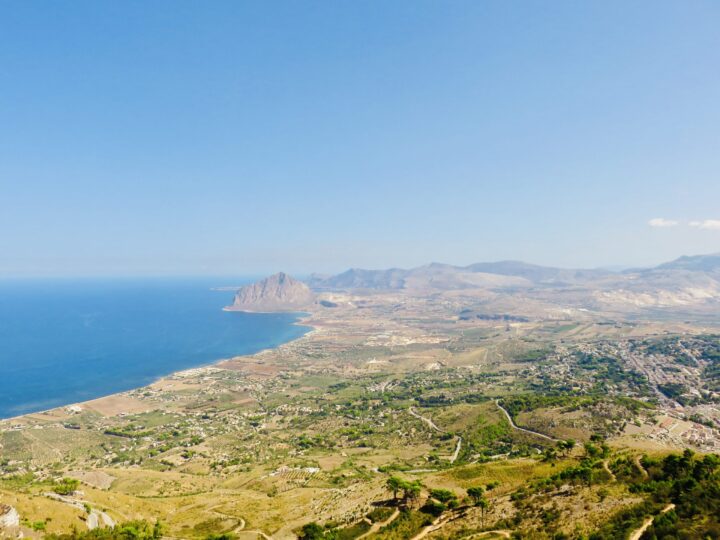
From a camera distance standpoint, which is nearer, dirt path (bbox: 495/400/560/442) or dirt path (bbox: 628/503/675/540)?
dirt path (bbox: 628/503/675/540)

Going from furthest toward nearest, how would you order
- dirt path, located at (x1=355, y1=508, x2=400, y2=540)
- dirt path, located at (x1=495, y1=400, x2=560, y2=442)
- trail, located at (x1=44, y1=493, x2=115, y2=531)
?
dirt path, located at (x1=495, y1=400, x2=560, y2=442)
trail, located at (x1=44, y1=493, x2=115, y2=531)
dirt path, located at (x1=355, y1=508, x2=400, y2=540)

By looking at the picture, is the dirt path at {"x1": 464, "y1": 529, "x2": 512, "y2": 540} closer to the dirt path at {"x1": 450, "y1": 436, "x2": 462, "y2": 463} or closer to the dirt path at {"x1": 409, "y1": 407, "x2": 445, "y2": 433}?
the dirt path at {"x1": 450, "y1": 436, "x2": 462, "y2": 463}

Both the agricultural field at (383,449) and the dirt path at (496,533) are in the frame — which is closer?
the dirt path at (496,533)

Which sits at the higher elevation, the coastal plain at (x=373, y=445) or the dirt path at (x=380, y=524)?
the dirt path at (x=380, y=524)

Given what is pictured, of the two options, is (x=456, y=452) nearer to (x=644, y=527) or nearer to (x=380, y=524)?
(x=380, y=524)

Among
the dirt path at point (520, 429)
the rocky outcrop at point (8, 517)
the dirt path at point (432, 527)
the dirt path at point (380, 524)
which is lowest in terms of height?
the dirt path at point (520, 429)

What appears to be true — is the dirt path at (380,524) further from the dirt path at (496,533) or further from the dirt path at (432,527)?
the dirt path at (496,533)

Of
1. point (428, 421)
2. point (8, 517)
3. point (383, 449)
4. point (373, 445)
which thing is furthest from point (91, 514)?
point (428, 421)

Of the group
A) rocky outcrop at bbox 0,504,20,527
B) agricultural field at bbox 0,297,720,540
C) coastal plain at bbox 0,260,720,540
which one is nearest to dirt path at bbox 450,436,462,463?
coastal plain at bbox 0,260,720,540

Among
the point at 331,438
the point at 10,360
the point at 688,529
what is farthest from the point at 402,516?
the point at 10,360

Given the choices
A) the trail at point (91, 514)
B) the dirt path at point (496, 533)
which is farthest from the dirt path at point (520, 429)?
the trail at point (91, 514)

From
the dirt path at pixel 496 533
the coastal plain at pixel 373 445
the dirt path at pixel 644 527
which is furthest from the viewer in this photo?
the coastal plain at pixel 373 445
